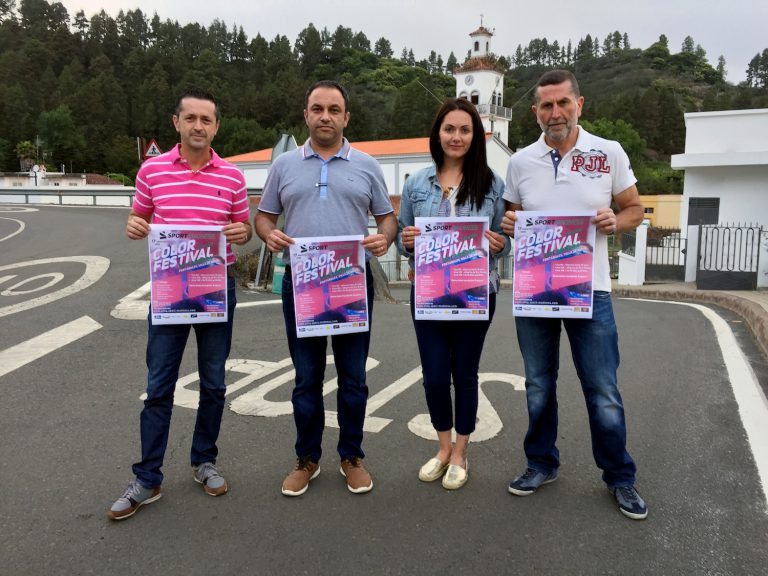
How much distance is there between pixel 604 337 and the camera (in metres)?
3.19

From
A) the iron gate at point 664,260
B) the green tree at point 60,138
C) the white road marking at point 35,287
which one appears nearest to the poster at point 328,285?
the white road marking at point 35,287

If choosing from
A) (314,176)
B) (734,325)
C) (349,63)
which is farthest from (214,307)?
(349,63)

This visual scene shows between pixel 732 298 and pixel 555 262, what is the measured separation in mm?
9989

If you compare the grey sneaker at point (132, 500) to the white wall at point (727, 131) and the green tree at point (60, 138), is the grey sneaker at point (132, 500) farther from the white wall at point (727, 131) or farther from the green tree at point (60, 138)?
the green tree at point (60, 138)

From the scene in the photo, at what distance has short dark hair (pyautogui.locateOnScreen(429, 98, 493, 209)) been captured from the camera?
3297 mm

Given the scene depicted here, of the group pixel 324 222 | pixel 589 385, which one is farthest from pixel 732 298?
pixel 324 222

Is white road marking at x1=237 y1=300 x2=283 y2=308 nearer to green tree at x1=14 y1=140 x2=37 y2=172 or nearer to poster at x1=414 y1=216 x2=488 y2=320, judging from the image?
poster at x1=414 y1=216 x2=488 y2=320

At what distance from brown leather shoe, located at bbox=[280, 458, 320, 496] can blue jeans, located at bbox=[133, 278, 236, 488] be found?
19.4 inches

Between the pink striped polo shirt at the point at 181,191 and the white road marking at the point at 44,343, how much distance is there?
130 inches

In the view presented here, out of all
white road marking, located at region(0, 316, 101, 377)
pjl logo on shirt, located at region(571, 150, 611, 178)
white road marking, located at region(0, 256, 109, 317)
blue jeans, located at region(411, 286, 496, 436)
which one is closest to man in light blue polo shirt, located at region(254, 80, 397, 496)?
blue jeans, located at region(411, 286, 496, 436)

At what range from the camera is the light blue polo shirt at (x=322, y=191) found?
3291mm

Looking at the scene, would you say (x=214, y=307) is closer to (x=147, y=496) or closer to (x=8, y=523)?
(x=147, y=496)

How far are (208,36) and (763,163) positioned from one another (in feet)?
554

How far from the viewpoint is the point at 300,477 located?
11.1 feet
